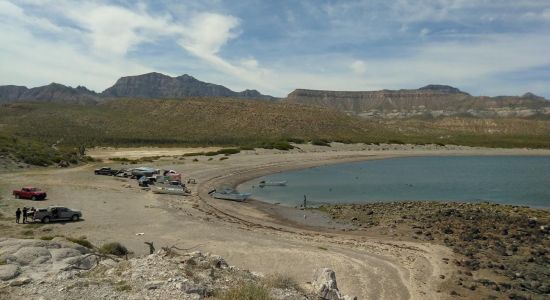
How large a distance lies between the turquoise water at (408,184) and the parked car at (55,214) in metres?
25.1

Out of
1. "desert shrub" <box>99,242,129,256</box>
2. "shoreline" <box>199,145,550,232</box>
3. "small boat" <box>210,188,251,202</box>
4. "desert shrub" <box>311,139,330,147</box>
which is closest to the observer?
"desert shrub" <box>99,242,129,256</box>

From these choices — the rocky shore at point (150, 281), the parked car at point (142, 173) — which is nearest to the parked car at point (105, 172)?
the parked car at point (142, 173)

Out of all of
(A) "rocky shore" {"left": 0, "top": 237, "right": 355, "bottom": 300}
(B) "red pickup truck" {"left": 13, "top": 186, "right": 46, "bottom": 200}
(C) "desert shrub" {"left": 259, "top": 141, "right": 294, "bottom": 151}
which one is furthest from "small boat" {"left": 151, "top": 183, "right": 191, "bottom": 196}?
(C) "desert shrub" {"left": 259, "top": 141, "right": 294, "bottom": 151}

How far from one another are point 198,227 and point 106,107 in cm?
16704

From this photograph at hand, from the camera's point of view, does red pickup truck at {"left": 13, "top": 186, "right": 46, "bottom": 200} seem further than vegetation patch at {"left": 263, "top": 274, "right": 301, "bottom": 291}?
Yes

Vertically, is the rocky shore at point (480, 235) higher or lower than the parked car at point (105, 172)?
lower

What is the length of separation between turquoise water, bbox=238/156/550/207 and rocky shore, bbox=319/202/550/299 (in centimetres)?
758

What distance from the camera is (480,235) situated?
3550 centimetres

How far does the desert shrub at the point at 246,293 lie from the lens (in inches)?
480

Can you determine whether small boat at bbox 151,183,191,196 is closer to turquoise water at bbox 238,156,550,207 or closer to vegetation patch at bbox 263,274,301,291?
turquoise water at bbox 238,156,550,207

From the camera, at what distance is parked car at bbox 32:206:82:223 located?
34656mm

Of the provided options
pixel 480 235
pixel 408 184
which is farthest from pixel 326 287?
pixel 408 184

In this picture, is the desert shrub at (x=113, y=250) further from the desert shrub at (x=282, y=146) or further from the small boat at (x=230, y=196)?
the desert shrub at (x=282, y=146)

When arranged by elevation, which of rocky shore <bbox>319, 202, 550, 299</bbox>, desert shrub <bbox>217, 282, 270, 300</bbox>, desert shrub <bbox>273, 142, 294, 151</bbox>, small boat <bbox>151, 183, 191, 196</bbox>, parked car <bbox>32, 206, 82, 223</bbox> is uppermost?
desert shrub <bbox>217, 282, 270, 300</bbox>
